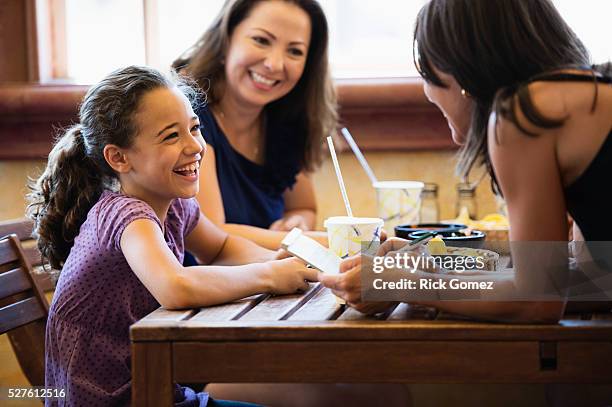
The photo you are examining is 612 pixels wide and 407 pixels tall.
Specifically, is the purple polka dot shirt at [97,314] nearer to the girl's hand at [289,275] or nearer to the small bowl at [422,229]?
the girl's hand at [289,275]

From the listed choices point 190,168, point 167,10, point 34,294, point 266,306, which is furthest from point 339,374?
point 167,10

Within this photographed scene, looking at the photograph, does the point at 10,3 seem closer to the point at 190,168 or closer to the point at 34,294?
the point at 34,294

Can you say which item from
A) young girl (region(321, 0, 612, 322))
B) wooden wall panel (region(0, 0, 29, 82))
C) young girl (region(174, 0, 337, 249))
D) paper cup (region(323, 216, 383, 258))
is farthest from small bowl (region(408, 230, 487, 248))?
wooden wall panel (region(0, 0, 29, 82))

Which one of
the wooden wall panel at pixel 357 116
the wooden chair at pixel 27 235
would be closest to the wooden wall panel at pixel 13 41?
the wooden wall panel at pixel 357 116

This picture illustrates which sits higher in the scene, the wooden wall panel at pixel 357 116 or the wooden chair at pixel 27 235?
the wooden wall panel at pixel 357 116

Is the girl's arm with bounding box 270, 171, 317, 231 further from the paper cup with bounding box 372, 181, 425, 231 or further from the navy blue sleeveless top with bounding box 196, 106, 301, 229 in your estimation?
the paper cup with bounding box 372, 181, 425, 231

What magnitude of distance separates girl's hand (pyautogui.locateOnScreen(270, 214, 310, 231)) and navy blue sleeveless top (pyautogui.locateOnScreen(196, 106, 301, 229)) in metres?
0.04

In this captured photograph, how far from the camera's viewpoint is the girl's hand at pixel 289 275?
138 centimetres

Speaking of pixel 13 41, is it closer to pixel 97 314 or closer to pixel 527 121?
pixel 97 314

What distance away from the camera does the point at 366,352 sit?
1119 millimetres

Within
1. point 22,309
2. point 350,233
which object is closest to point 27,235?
point 22,309

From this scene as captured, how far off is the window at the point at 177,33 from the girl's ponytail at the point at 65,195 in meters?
1.05

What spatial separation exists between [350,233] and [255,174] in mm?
948

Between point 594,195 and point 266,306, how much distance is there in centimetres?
46
